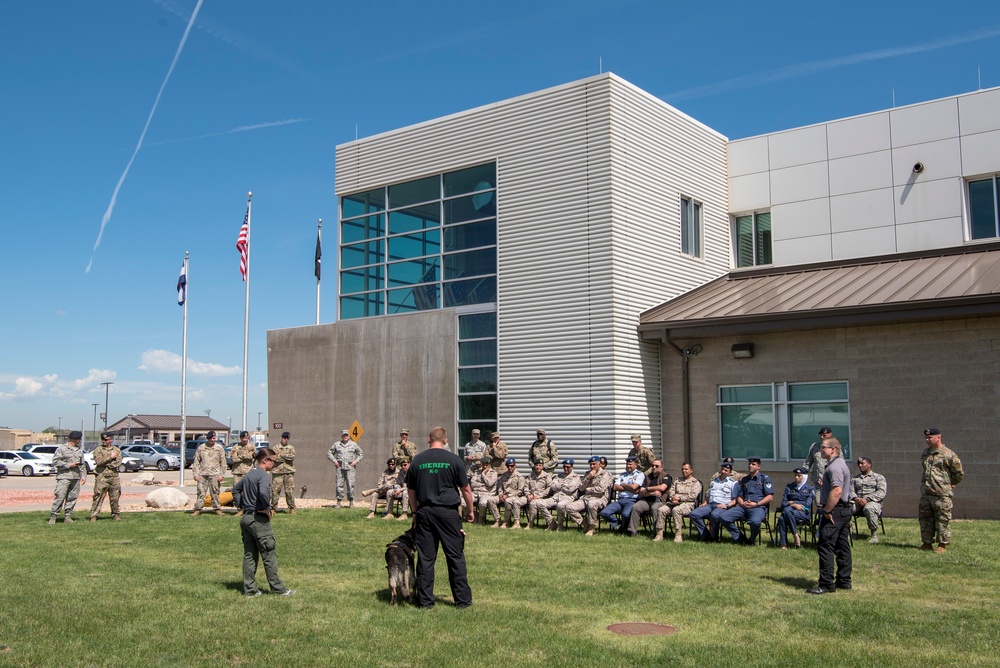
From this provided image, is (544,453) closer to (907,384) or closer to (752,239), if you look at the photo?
(907,384)

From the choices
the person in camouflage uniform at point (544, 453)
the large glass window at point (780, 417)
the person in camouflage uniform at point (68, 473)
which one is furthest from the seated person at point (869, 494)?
the person in camouflage uniform at point (68, 473)

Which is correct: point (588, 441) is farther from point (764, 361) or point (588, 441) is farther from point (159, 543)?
point (159, 543)

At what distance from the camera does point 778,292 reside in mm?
20156

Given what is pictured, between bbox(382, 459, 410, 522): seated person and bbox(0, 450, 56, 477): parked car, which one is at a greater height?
bbox(382, 459, 410, 522): seated person

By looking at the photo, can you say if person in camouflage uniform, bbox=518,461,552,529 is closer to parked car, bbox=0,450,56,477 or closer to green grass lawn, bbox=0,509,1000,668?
green grass lawn, bbox=0,509,1000,668

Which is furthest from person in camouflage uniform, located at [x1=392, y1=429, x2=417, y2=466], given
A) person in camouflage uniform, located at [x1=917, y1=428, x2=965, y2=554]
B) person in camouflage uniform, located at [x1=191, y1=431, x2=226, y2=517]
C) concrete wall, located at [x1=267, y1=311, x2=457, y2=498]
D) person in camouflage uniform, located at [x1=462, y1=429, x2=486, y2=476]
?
person in camouflage uniform, located at [x1=917, y1=428, x2=965, y2=554]

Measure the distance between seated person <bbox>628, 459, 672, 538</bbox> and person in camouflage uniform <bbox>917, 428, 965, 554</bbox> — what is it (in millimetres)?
3980

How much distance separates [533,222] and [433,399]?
483cm

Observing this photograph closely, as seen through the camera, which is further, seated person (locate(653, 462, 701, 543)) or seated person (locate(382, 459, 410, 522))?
seated person (locate(382, 459, 410, 522))

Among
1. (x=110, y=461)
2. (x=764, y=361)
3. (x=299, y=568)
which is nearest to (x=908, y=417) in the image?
(x=764, y=361)

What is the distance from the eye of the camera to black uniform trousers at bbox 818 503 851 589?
1006cm

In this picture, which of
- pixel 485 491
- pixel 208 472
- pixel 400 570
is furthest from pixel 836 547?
pixel 208 472

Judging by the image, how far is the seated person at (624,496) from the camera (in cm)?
1575

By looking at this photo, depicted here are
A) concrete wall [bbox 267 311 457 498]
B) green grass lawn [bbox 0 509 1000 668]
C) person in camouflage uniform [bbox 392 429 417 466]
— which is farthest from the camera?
concrete wall [bbox 267 311 457 498]
